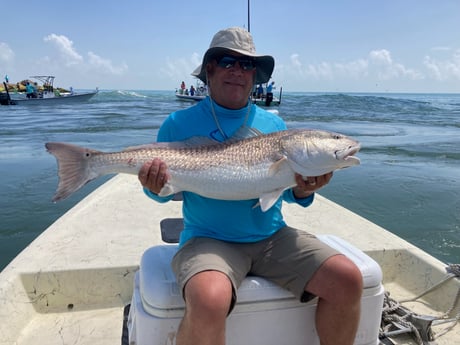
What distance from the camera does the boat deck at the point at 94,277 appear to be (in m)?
3.25

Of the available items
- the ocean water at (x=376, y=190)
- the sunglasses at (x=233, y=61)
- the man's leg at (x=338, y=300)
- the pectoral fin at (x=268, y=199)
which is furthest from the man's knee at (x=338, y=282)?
the ocean water at (x=376, y=190)

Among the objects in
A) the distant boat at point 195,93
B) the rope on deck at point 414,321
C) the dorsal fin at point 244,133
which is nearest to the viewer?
the dorsal fin at point 244,133

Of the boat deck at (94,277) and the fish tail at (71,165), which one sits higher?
the fish tail at (71,165)

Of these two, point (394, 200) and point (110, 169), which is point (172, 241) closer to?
point (110, 169)

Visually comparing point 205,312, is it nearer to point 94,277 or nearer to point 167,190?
point 167,190

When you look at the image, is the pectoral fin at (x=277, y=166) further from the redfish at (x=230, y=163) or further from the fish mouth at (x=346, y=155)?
the fish mouth at (x=346, y=155)

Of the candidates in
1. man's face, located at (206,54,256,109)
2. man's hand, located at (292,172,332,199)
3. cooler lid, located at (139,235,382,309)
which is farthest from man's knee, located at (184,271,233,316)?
man's face, located at (206,54,256,109)

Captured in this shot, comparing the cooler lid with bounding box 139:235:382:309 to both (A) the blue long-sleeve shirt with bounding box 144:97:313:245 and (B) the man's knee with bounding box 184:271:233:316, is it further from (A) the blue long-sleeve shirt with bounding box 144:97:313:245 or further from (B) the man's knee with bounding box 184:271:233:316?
(A) the blue long-sleeve shirt with bounding box 144:97:313:245

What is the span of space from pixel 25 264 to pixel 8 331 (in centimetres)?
65

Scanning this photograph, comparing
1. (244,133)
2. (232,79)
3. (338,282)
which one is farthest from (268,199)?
(232,79)

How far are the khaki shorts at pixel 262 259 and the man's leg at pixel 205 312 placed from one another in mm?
97

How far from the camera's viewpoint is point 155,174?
105 inches

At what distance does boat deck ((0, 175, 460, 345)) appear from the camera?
325cm

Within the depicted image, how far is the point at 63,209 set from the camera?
24.7ft
